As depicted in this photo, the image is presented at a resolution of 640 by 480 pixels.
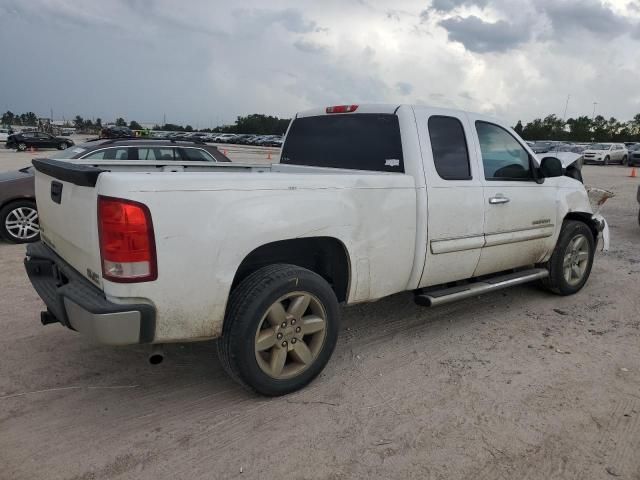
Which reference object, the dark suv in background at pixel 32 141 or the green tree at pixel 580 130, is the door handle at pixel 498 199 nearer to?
the dark suv in background at pixel 32 141

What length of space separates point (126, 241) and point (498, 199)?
302cm

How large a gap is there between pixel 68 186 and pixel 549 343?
374 centimetres

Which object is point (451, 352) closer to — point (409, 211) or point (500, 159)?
point (409, 211)

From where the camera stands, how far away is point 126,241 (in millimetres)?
2572

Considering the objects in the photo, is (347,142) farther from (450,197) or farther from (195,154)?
(195,154)

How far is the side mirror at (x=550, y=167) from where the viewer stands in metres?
4.59

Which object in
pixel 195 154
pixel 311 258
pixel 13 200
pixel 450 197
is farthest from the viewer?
pixel 195 154

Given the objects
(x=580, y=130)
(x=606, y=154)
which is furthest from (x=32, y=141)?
(x=580, y=130)

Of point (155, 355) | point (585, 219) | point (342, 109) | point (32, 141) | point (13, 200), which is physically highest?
point (342, 109)

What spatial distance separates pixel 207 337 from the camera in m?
2.95

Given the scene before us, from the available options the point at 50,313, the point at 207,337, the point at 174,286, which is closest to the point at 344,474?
the point at 207,337

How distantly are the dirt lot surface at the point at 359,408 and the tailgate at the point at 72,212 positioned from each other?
885mm

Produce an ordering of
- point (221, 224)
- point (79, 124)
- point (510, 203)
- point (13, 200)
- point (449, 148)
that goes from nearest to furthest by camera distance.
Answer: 1. point (221, 224)
2. point (449, 148)
3. point (510, 203)
4. point (13, 200)
5. point (79, 124)

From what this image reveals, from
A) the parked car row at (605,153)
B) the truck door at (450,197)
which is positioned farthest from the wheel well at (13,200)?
the parked car row at (605,153)
